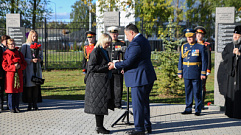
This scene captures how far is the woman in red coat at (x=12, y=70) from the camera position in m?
8.27

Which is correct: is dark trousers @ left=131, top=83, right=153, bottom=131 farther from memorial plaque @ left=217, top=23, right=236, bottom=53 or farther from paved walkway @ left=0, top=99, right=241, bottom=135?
memorial plaque @ left=217, top=23, right=236, bottom=53

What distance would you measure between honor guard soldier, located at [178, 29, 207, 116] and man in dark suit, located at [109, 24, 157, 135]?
2.05m

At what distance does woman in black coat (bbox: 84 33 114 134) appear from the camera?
19.9ft

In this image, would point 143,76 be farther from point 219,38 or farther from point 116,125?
point 219,38

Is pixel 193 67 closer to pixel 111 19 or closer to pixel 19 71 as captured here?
pixel 111 19

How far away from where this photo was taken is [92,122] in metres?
7.19

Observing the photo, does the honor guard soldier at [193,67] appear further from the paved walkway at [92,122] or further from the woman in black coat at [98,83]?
the woman in black coat at [98,83]

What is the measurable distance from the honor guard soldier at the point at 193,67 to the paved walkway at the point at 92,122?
1.49 feet

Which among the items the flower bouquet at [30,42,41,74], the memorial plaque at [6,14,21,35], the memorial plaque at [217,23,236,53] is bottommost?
the flower bouquet at [30,42,41,74]

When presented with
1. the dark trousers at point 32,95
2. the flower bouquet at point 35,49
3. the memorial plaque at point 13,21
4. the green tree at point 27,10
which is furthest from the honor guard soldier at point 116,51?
the green tree at point 27,10

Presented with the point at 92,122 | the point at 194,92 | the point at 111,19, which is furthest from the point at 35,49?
the point at 194,92

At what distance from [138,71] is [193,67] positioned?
2.34 m

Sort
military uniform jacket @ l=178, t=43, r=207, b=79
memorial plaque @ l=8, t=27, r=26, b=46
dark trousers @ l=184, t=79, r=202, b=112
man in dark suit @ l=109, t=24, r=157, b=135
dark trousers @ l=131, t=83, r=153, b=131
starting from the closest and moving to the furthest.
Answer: man in dark suit @ l=109, t=24, r=157, b=135 → dark trousers @ l=131, t=83, r=153, b=131 → military uniform jacket @ l=178, t=43, r=207, b=79 → dark trousers @ l=184, t=79, r=202, b=112 → memorial plaque @ l=8, t=27, r=26, b=46

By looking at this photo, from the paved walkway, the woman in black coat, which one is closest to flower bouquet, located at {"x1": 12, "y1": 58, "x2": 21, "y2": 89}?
the paved walkway
